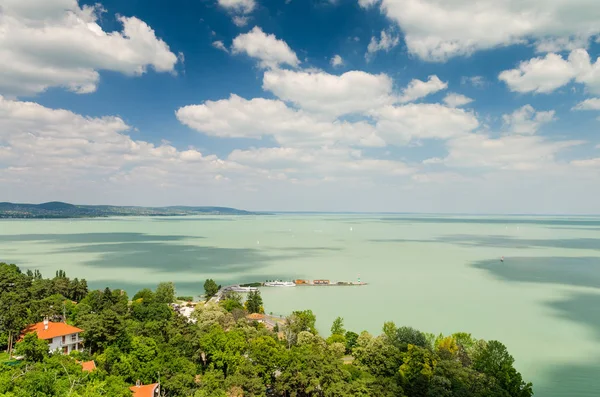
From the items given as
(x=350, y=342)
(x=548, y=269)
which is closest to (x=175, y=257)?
(x=350, y=342)

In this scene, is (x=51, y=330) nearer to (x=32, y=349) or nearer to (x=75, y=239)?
(x=32, y=349)

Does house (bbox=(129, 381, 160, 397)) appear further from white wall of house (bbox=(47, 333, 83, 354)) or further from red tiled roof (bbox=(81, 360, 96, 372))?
white wall of house (bbox=(47, 333, 83, 354))

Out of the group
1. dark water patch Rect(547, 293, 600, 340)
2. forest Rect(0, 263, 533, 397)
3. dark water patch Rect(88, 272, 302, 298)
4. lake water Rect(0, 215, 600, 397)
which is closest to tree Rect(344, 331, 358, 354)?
forest Rect(0, 263, 533, 397)

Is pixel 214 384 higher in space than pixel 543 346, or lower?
higher

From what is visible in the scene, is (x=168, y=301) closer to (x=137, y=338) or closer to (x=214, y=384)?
(x=137, y=338)

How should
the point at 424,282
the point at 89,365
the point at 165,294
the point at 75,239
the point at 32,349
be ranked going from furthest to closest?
the point at 75,239
the point at 424,282
the point at 165,294
the point at 89,365
the point at 32,349

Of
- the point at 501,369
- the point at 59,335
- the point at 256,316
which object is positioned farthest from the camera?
the point at 256,316

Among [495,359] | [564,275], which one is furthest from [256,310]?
[564,275]

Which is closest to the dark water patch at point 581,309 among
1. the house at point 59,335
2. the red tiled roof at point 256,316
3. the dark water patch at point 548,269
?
the dark water patch at point 548,269
